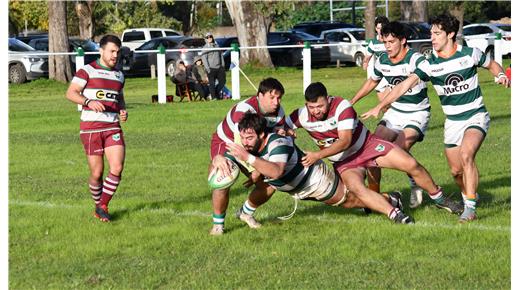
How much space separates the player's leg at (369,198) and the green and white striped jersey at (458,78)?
1.19 meters

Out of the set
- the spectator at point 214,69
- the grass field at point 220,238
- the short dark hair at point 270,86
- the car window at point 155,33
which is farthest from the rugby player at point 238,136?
the car window at point 155,33

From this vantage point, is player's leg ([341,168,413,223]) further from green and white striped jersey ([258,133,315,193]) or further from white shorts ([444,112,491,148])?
white shorts ([444,112,491,148])

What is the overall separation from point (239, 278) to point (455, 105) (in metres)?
3.81

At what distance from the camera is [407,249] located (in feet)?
32.2

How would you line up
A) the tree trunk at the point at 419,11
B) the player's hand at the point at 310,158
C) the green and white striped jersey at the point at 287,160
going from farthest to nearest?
the tree trunk at the point at 419,11, the player's hand at the point at 310,158, the green and white striped jersey at the point at 287,160

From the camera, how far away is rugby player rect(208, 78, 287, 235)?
34.8 ft

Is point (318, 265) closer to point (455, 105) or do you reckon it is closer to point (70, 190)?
point (455, 105)

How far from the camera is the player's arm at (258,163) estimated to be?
1014 centimetres

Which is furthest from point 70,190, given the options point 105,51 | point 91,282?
point 91,282

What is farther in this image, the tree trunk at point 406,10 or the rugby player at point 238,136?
the tree trunk at point 406,10

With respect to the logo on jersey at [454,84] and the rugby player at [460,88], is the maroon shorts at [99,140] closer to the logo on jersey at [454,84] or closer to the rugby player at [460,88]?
the rugby player at [460,88]

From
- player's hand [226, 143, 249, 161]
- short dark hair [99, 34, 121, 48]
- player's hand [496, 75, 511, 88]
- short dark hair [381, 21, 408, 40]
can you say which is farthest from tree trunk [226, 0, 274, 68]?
player's hand [226, 143, 249, 161]

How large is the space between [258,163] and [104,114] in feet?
7.81

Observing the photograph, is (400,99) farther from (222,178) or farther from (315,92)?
(222,178)
